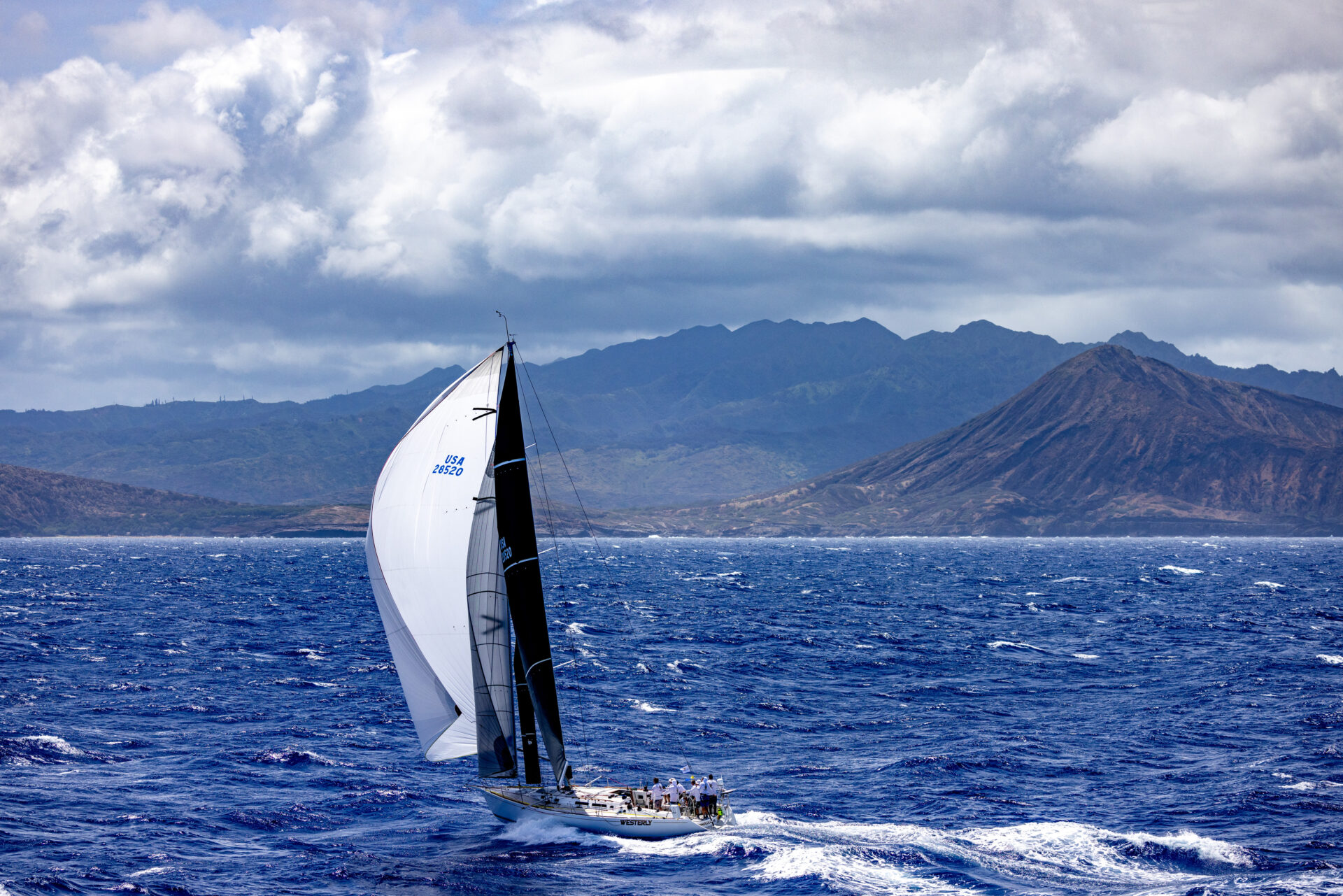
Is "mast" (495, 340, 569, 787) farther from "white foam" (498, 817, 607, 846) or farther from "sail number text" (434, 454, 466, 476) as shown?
"white foam" (498, 817, 607, 846)

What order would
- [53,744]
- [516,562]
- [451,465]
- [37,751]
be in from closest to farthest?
[451,465], [516,562], [37,751], [53,744]

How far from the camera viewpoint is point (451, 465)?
A: 41.5 meters

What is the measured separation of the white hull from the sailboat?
1.66 m

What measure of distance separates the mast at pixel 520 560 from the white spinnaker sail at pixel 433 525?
59 centimetres

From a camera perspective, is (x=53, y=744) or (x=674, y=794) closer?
(x=674, y=794)

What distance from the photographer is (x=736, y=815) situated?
47.4 m

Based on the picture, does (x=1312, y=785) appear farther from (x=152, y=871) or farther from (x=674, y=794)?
(x=152, y=871)

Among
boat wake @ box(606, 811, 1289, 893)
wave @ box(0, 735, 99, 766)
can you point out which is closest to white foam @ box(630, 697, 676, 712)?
boat wake @ box(606, 811, 1289, 893)

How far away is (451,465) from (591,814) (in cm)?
1376

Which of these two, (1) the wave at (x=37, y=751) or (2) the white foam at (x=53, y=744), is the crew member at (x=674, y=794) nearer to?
(1) the wave at (x=37, y=751)

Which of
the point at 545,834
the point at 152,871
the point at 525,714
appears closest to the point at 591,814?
the point at 545,834

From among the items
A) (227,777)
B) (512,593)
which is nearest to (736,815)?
(512,593)

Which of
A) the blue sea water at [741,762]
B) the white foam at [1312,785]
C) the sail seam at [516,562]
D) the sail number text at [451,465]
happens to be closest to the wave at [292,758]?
the blue sea water at [741,762]

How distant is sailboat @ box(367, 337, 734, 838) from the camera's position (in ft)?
135
